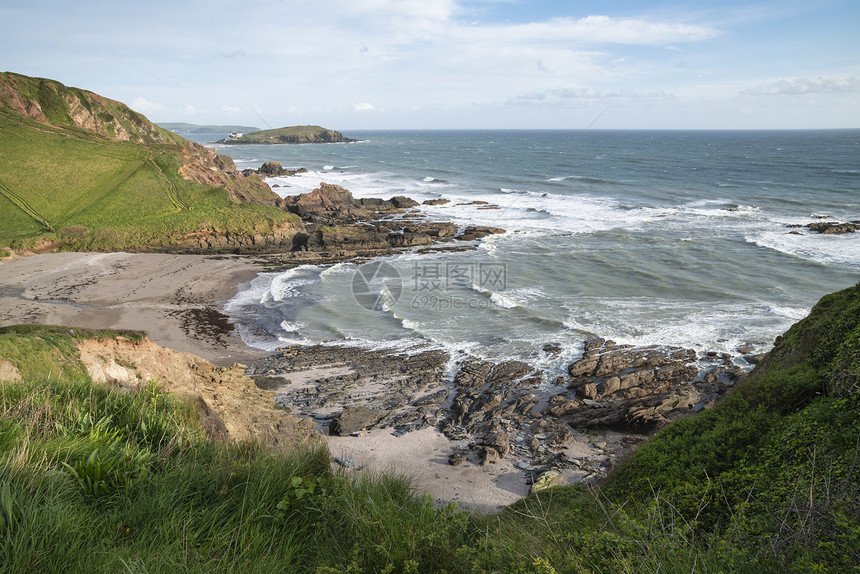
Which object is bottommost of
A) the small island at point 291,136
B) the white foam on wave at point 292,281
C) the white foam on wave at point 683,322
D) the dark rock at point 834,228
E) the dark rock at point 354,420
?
the dark rock at point 354,420

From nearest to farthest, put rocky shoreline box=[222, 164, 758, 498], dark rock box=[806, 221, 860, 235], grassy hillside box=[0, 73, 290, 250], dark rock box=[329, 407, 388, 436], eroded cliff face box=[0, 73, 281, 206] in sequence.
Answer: rocky shoreline box=[222, 164, 758, 498]
dark rock box=[329, 407, 388, 436]
grassy hillside box=[0, 73, 290, 250]
dark rock box=[806, 221, 860, 235]
eroded cliff face box=[0, 73, 281, 206]

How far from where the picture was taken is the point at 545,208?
5159 cm

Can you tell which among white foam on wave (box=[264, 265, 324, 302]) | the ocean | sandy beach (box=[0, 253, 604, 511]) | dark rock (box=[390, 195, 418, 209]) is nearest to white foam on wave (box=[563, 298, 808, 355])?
the ocean

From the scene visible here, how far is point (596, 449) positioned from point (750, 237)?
32114 mm

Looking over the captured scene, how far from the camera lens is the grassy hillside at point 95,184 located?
3653 centimetres

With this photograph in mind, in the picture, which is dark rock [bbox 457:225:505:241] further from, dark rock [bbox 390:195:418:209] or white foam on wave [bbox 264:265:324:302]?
white foam on wave [bbox 264:265:324:302]

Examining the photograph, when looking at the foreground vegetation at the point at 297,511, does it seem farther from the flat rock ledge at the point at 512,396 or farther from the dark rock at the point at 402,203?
the dark rock at the point at 402,203

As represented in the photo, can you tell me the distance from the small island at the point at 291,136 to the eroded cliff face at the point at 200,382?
156 metres

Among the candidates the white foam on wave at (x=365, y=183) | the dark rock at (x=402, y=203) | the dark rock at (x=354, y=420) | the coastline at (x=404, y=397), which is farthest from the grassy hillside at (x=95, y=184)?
the dark rock at (x=354, y=420)

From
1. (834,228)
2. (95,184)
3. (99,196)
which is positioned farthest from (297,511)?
(95,184)

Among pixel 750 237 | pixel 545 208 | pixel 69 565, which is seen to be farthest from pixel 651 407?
pixel 545 208

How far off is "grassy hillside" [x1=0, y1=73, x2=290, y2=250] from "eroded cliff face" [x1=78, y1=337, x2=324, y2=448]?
25.6 metres

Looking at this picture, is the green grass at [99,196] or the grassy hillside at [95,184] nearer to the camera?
the green grass at [99,196]

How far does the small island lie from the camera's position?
159 m
